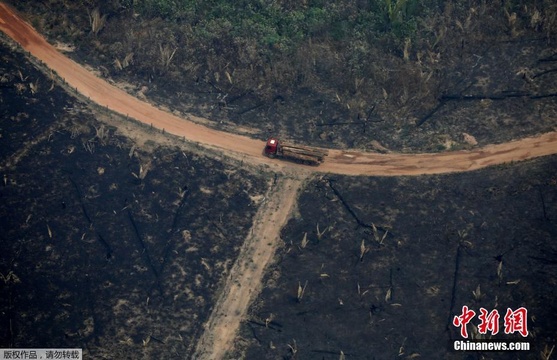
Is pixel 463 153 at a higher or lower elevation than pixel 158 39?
lower

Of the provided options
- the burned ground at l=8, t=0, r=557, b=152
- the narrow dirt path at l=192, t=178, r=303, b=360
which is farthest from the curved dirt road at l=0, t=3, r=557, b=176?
the narrow dirt path at l=192, t=178, r=303, b=360

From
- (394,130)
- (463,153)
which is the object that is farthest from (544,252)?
(394,130)

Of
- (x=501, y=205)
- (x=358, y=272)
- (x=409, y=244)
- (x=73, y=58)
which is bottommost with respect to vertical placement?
(x=358, y=272)

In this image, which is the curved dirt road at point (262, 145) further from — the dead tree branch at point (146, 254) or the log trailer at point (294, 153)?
the dead tree branch at point (146, 254)

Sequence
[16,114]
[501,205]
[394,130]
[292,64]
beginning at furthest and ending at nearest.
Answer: [292,64]
[394,130]
[16,114]
[501,205]

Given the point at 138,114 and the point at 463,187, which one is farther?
the point at 138,114

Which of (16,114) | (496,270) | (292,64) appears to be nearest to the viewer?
(496,270)

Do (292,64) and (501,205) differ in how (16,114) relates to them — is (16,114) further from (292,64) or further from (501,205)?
(501,205)
